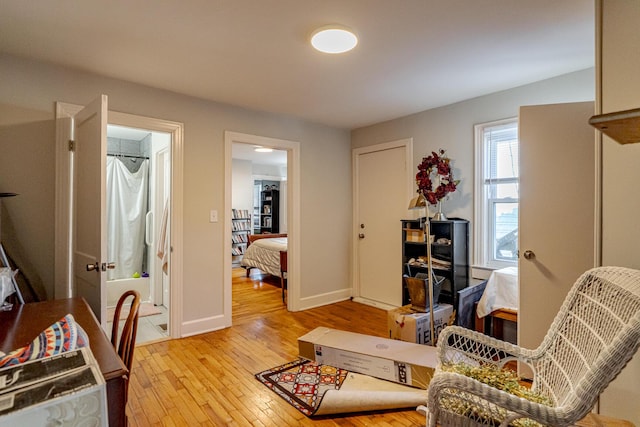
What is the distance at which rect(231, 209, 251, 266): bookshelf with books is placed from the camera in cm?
732

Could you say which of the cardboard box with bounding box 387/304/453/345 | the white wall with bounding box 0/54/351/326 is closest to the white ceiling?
the white wall with bounding box 0/54/351/326

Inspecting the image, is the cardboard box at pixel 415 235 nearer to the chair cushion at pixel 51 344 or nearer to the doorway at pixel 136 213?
the doorway at pixel 136 213

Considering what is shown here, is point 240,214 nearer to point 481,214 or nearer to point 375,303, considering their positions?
point 375,303

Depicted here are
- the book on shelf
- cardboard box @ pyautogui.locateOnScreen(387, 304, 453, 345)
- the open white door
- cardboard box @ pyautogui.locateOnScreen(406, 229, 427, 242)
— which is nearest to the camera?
the open white door

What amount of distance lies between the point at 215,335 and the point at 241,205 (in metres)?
4.51

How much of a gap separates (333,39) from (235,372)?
2.47 meters

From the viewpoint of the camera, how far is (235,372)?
8.19ft

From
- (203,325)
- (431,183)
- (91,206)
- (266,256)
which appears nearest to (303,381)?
(203,325)

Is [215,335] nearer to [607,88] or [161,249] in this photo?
[161,249]

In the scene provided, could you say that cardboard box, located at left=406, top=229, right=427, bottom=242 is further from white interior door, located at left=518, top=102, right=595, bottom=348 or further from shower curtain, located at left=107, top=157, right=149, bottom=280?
shower curtain, located at left=107, top=157, right=149, bottom=280

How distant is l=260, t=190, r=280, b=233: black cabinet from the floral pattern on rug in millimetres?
6018

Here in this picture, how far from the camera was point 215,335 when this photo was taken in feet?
10.7

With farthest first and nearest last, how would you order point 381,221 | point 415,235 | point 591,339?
point 381,221
point 415,235
point 591,339

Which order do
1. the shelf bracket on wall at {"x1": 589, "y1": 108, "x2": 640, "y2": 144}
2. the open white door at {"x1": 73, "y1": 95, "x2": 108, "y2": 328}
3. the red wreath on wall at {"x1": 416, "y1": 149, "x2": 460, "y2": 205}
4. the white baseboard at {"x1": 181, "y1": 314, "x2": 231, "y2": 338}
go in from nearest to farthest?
the shelf bracket on wall at {"x1": 589, "y1": 108, "x2": 640, "y2": 144}
the open white door at {"x1": 73, "y1": 95, "x2": 108, "y2": 328}
the red wreath on wall at {"x1": 416, "y1": 149, "x2": 460, "y2": 205}
the white baseboard at {"x1": 181, "y1": 314, "x2": 231, "y2": 338}
